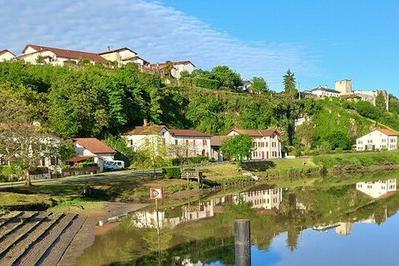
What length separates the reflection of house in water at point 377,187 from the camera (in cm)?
5612

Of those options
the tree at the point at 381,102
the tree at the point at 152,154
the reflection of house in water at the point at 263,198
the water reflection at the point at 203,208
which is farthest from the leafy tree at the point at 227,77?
the water reflection at the point at 203,208

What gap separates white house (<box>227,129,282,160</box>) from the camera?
95306mm

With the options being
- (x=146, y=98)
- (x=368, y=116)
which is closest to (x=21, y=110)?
(x=146, y=98)

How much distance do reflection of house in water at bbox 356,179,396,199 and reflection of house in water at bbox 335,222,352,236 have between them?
19782 millimetres

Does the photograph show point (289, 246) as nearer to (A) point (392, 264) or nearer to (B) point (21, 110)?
(A) point (392, 264)

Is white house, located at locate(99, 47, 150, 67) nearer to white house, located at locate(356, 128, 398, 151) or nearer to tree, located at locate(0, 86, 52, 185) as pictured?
white house, located at locate(356, 128, 398, 151)

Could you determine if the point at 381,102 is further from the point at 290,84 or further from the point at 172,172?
the point at 172,172

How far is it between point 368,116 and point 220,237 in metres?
113

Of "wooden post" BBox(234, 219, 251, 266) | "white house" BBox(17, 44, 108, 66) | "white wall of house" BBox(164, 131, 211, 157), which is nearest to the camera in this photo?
"wooden post" BBox(234, 219, 251, 266)

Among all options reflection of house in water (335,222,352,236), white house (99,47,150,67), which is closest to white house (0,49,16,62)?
white house (99,47,150,67)

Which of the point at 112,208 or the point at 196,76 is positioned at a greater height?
the point at 196,76

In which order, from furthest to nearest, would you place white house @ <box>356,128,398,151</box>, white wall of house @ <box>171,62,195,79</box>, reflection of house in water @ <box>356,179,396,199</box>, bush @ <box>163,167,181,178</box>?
white wall of house @ <box>171,62,195,79</box> → white house @ <box>356,128,398,151</box> → bush @ <box>163,167,181,178</box> → reflection of house in water @ <box>356,179,396,199</box>

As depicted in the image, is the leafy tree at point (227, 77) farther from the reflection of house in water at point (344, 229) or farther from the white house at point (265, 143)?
the reflection of house in water at point (344, 229)

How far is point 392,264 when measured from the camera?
2297 centimetres
